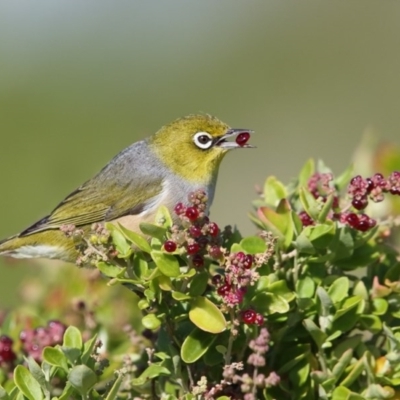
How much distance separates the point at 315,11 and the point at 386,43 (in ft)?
7.22

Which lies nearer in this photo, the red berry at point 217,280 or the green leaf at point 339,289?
the red berry at point 217,280

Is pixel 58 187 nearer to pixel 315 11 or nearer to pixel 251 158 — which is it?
pixel 251 158

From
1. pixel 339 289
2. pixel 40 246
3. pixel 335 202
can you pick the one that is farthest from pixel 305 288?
pixel 40 246

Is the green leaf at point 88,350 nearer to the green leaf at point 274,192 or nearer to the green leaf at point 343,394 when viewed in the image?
the green leaf at point 343,394

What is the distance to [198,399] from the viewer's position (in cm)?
261

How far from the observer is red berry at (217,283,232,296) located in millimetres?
2668

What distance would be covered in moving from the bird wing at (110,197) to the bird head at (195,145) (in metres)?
0.13

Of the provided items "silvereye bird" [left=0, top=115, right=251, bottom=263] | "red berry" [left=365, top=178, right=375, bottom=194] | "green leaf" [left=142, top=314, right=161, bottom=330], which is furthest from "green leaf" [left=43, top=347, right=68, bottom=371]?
"silvereye bird" [left=0, top=115, right=251, bottom=263]

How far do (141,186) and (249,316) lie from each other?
2.07 metres

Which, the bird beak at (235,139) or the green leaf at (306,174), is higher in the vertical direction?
the bird beak at (235,139)

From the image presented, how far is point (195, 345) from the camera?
110 inches

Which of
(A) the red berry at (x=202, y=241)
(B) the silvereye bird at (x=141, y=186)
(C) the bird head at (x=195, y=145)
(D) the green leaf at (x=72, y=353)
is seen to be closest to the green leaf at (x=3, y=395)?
(D) the green leaf at (x=72, y=353)

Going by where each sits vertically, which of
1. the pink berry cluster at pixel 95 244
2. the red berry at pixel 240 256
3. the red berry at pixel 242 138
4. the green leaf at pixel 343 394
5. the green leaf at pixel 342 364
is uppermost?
the red berry at pixel 242 138

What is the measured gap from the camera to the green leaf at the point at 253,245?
2.90 metres
